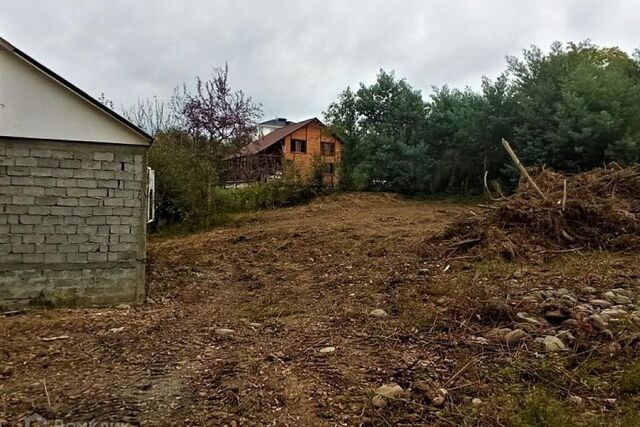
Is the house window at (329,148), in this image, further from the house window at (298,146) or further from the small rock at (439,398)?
the small rock at (439,398)

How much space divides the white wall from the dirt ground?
2.02 metres

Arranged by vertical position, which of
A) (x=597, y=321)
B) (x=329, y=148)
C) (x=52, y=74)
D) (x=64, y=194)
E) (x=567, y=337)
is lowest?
(x=567, y=337)

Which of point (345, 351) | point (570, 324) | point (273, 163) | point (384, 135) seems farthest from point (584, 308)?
point (273, 163)

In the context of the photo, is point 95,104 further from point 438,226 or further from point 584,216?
point 438,226

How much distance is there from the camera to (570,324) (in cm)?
375

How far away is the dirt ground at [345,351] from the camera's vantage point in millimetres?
2824

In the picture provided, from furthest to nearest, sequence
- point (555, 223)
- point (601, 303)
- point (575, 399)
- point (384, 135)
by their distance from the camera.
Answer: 1. point (384, 135)
2. point (555, 223)
3. point (601, 303)
4. point (575, 399)

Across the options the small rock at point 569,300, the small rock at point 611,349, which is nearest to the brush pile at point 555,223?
the small rock at point 569,300

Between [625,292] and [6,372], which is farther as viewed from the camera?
[625,292]

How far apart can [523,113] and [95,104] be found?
503 inches

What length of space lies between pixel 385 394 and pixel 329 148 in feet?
52.5

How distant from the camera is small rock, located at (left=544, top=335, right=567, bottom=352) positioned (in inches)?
134

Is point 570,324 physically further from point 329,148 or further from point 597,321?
point 329,148

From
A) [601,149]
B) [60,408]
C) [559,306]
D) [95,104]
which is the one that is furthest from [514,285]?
[601,149]
